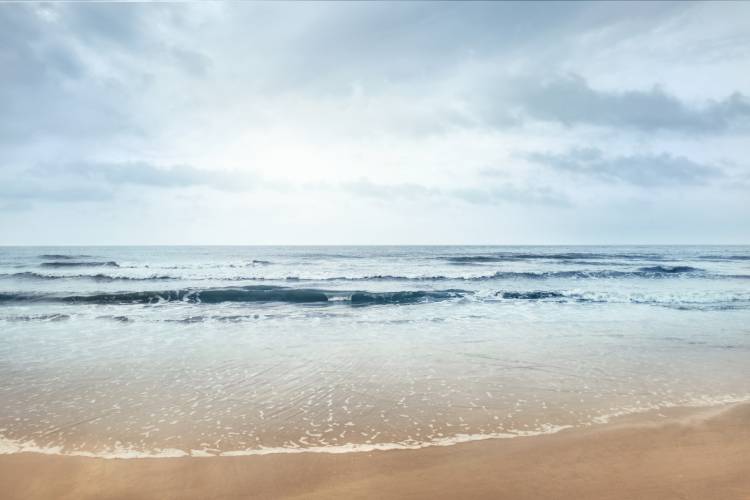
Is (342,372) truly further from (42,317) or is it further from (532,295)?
(532,295)

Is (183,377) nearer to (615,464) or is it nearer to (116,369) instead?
(116,369)

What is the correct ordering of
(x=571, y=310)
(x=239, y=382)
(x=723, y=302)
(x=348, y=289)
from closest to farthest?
(x=239, y=382) < (x=571, y=310) < (x=723, y=302) < (x=348, y=289)

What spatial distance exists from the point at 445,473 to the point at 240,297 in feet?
56.5

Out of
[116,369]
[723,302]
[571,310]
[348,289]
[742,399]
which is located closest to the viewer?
[742,399]

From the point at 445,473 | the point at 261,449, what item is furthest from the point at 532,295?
the point at 261,449

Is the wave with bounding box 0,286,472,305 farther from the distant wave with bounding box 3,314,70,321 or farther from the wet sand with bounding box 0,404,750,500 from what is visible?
the wet sand with bounding box 0,404,750,500

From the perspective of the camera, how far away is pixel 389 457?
438 cm

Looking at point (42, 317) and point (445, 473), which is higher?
point (445, 473)

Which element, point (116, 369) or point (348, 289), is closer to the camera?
point (116, 369)

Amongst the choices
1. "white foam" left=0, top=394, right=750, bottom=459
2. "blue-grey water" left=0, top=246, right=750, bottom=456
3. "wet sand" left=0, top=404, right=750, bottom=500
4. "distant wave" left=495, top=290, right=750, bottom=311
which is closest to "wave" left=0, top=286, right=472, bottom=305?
"blue-grey water" left=0, top=246, right=750, bottom=456

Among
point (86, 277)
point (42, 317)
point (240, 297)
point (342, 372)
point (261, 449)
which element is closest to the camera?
point (261, 449)

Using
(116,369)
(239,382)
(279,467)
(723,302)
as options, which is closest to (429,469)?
(279,467)

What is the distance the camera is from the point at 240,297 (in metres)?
19.9

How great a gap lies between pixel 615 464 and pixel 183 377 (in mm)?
6311
